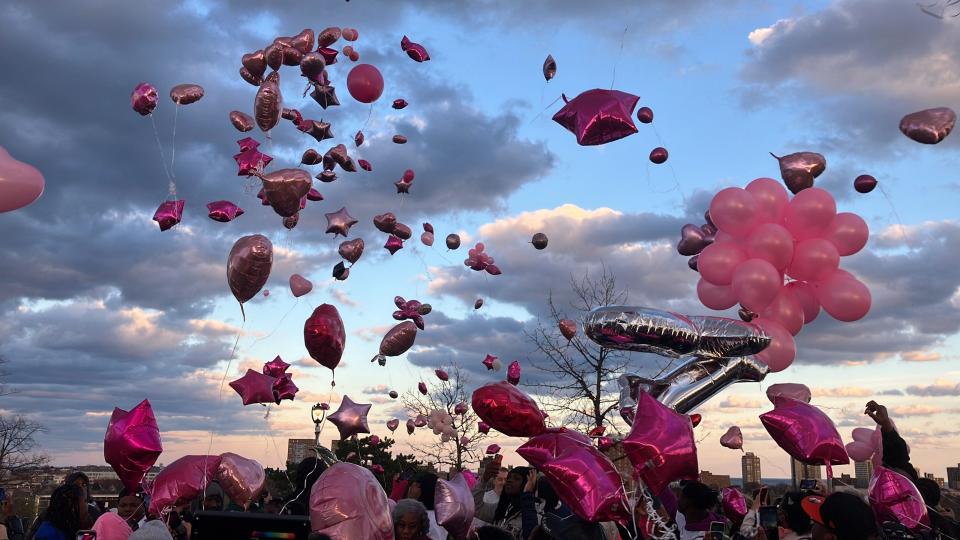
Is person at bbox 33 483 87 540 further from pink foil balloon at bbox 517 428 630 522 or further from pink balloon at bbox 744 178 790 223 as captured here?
pink balloon at bbox 744 178 790 223

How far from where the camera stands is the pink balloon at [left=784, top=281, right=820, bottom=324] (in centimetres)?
739

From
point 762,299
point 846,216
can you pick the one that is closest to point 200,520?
point 762,299

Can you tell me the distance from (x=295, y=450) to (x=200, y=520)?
12.3 meters

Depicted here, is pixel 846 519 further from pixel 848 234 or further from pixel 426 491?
pixel 848 234

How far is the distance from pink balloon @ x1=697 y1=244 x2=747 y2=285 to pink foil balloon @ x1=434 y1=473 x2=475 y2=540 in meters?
3.39

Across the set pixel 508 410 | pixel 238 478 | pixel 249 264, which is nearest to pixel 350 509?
pixel 508 410

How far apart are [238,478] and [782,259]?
4629mm

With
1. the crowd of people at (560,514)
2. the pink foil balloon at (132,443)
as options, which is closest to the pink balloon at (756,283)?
the crowd of people at (560,514)

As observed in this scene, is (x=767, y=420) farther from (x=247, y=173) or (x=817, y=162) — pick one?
(x=247, y=173)

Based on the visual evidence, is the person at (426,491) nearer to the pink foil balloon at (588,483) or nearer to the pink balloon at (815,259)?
the pink foil balloon at (588,483)

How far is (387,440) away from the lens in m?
24.0

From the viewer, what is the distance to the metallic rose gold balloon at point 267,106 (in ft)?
23.1

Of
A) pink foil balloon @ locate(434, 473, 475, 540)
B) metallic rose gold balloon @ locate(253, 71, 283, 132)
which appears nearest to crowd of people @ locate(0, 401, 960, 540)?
pink foil balloon @ locate(434, 473, 475, 540)

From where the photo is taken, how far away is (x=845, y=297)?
7109mm
